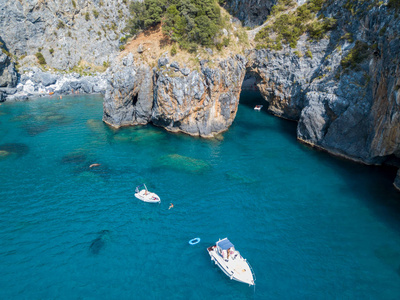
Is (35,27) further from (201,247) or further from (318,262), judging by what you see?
(318,262)

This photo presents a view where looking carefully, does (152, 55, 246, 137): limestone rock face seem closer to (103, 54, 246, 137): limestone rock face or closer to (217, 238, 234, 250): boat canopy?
(103, 54, 246, 137): limestone rock face

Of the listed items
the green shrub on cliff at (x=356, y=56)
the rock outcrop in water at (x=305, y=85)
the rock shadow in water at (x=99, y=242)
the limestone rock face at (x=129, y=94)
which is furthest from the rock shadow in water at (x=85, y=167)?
the green shrub on cliff at (x=356, y=56)

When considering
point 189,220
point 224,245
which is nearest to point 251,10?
point 189,220

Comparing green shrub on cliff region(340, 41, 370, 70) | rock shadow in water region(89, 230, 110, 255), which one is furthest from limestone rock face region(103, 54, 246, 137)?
rock shadow in water region(89, 230, 110, 255)

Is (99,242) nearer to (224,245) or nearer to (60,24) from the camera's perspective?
(224,245)

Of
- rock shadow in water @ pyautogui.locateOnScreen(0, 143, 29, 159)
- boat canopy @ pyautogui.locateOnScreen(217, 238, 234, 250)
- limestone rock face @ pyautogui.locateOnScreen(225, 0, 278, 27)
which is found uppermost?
limestone rock face @ pyautogui.locateOnScreen(225, 0, 278, 27)
